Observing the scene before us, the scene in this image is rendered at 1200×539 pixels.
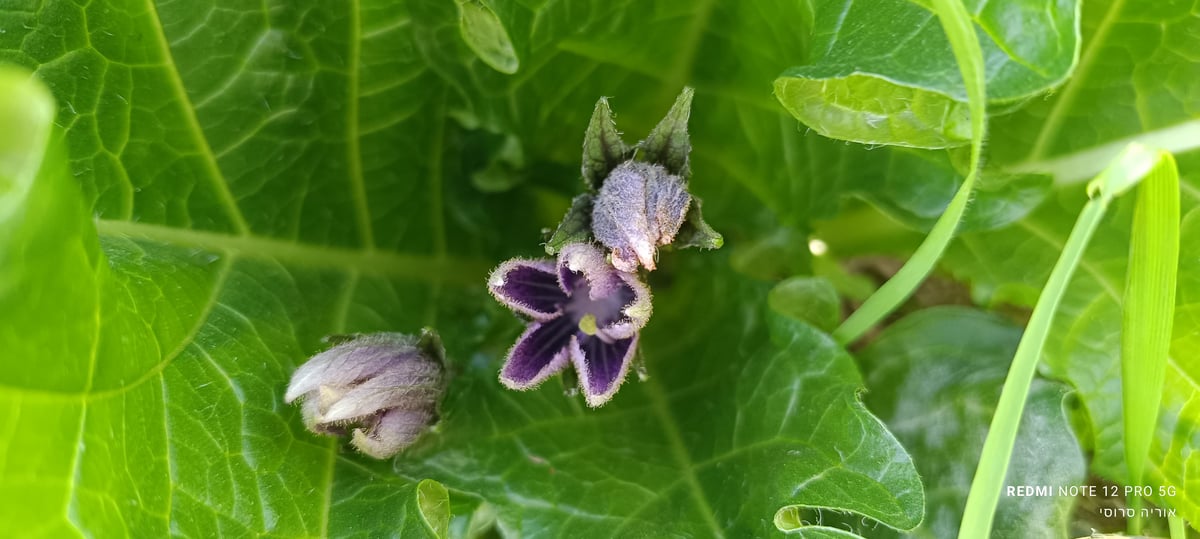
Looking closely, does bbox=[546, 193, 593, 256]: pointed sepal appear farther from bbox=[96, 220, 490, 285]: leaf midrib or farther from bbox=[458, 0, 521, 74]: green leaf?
bbox=[96, 220, 490, 285]: leaf midrib

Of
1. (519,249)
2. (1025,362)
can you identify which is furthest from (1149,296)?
(519,249)

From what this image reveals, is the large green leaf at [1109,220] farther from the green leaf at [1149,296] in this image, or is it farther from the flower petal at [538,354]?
the flower petal at [538,354]

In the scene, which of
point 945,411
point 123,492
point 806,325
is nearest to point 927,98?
point 806,325

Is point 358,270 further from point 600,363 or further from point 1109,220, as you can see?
point 1109,220

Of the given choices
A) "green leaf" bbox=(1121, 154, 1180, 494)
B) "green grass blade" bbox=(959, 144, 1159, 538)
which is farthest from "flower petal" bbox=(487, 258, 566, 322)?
"green leaf" bbox=(1121, 154, 1180, 494)

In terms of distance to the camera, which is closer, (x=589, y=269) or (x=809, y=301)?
(x=589, y=269)

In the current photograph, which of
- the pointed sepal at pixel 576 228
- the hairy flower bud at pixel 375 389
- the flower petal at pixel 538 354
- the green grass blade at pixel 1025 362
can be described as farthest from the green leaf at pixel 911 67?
the hairy flower bud at pixel 375 389

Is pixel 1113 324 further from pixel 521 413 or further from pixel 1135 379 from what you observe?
pixel 521 413
